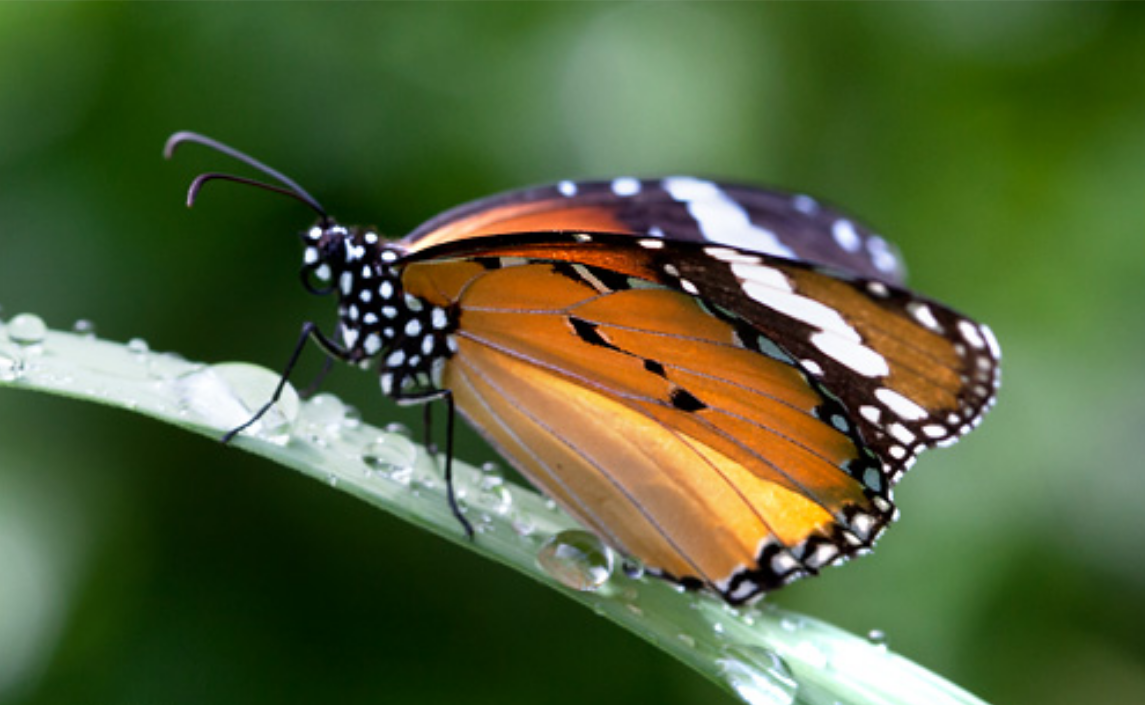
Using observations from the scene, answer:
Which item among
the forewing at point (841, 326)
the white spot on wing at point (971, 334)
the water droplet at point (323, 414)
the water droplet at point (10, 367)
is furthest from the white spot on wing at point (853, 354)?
the water droplet at point (10, 367)

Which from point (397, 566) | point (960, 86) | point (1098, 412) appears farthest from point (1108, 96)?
point (397, 566)

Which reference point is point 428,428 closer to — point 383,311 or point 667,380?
point 383,311

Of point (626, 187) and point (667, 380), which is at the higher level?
point (626, 187)

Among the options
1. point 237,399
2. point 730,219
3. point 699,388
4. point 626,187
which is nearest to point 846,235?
point 730,219

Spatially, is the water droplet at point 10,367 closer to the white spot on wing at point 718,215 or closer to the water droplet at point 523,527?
the water droplet at point 523,527

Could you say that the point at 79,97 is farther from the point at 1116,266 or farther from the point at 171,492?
the point at 1116,266

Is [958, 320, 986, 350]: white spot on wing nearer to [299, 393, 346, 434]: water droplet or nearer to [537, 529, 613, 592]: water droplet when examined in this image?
[537, 529, 613, 592]: water droplet

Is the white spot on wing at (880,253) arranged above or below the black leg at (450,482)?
above
